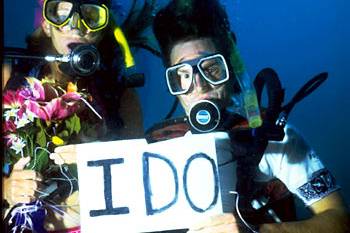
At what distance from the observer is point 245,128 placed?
1425 mm

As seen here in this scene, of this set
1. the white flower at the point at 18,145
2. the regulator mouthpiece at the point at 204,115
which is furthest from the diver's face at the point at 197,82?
the white flower at the point at 18,145

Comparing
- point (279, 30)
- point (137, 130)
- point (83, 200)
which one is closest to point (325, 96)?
point (279, 30)

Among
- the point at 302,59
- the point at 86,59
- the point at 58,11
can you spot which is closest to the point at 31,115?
the point at 86,59

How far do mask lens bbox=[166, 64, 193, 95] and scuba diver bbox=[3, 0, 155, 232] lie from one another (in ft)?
0.43

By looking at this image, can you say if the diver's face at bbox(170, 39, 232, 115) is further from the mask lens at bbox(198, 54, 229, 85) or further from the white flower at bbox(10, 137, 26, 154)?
the white flower at bbox(10, 137, 26, 154)

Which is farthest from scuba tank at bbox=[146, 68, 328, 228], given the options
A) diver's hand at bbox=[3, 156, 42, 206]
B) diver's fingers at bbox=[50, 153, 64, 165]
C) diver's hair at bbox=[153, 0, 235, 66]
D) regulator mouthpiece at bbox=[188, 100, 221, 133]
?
diver's hand at bbox=[3, 156, 42, 206]

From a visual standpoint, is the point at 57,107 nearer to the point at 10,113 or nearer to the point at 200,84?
the point at 10,113

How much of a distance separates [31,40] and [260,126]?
37.4 inches

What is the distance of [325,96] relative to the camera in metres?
Result: 1.56

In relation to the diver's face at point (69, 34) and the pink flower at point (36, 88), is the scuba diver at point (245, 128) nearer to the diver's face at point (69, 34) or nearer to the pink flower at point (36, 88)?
the diver's face at point (69, 34)

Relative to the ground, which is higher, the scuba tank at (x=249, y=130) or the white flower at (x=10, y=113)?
the white flower at (x=10, y=113)

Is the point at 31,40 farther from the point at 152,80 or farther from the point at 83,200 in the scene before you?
the point at 83,200

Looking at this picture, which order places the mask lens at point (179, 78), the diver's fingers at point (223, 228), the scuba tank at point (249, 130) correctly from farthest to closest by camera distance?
the mask lens at point (179, 78)
the scuba tank at point (249, 130)
the diver's fingers at point (223, 228)

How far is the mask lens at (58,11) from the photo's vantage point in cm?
143
